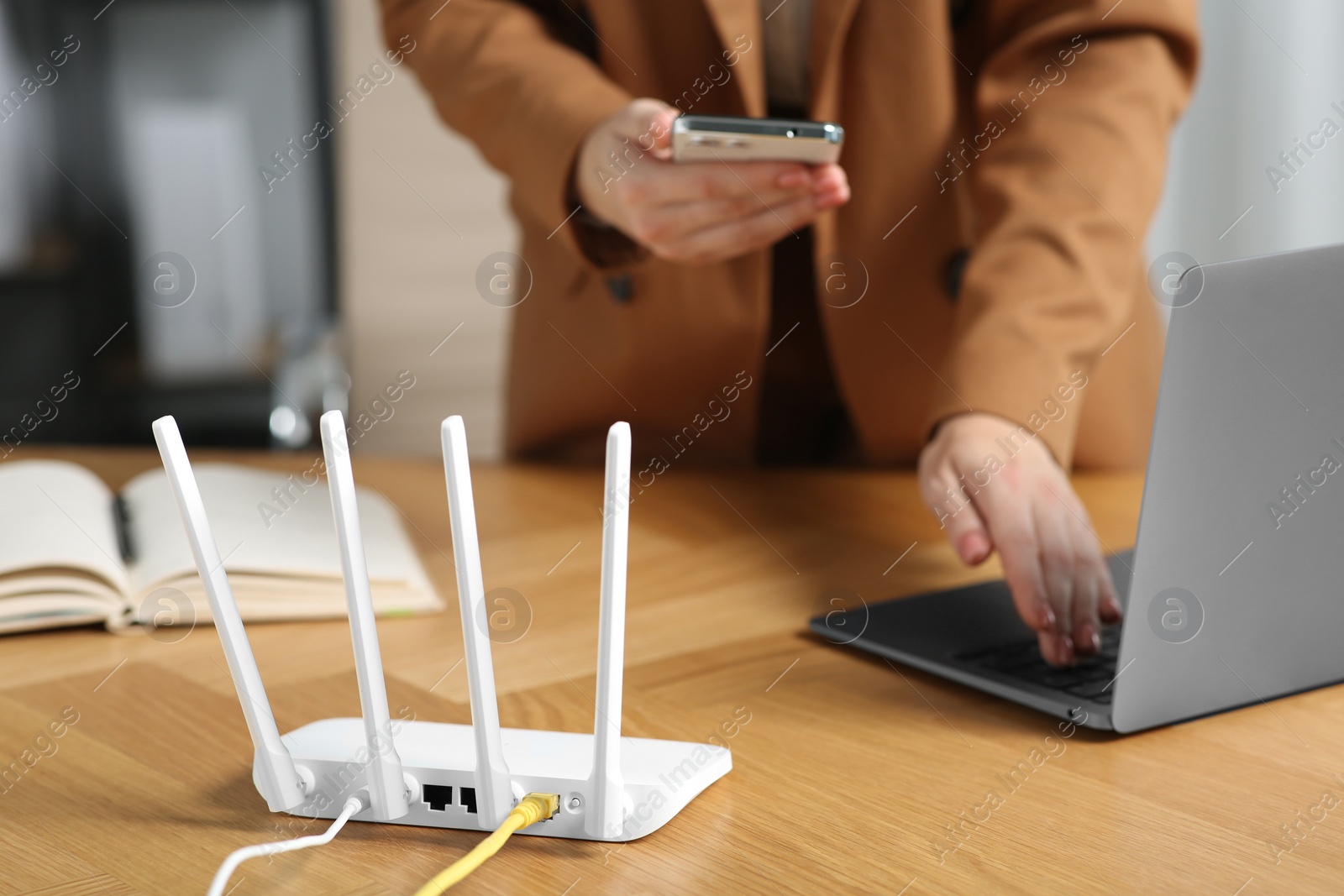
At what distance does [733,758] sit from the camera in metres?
0.57

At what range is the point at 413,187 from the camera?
2803 millimetres

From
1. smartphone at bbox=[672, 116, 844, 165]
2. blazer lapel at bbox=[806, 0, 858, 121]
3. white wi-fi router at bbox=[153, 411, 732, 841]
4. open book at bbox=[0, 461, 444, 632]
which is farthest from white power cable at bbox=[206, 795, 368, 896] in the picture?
blazer lapel at bbox=[806, 0, 858, 121]

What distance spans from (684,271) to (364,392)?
136 cm

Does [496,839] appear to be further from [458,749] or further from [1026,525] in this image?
[1026,525]

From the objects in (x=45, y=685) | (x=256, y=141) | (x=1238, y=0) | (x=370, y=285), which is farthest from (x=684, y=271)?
(x=256, y=141)

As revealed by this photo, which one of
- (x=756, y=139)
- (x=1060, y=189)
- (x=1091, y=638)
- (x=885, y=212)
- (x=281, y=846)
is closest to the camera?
(x=281, y=846)

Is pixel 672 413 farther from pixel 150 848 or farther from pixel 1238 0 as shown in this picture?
pixel 1238 0

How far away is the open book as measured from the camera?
30.8 inches

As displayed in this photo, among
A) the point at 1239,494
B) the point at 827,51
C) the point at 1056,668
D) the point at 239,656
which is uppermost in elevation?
the point at 827,51

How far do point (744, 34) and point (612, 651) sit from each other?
2.40 ft

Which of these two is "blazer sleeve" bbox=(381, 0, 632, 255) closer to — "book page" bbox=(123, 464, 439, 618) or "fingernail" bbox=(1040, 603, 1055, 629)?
"book page" bbox=(123, 464, 439, 618)

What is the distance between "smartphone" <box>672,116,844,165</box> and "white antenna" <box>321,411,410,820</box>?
0.41 meters

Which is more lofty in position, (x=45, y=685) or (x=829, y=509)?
(x=45, y=685)

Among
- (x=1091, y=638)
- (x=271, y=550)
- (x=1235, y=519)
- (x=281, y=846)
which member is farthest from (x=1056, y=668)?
(x=271, y=550)
